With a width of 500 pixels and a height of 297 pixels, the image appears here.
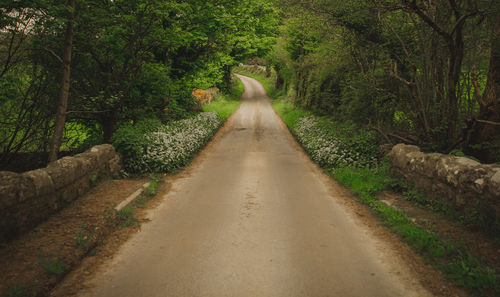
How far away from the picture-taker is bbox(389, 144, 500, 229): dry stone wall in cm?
485

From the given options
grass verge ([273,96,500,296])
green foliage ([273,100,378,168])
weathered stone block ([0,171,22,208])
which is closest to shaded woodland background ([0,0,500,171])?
green foliage ([273,100,378,168])

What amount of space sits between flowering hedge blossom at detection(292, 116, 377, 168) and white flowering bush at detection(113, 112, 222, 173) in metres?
5.43

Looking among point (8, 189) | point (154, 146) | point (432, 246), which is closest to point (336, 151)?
point (432, 246)

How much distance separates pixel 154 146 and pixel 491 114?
999 centimetres

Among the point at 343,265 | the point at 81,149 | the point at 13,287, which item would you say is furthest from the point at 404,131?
the point at 81,149

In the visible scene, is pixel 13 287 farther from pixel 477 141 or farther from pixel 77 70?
pixel 477 141

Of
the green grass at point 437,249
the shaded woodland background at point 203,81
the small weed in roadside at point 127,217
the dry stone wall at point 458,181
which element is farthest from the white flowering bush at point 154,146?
the dry stone wall at point 458,181

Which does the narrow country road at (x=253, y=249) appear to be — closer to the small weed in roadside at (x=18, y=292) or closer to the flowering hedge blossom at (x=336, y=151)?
the small weed in roadside at (x=18, y=292)

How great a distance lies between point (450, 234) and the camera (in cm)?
520

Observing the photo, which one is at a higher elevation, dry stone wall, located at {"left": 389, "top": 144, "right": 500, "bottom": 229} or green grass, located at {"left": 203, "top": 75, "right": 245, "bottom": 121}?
green grass, located at {"left": 203, "top": 75, "right": 245, "bottom": 121}

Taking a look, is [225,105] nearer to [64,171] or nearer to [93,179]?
[93,179]

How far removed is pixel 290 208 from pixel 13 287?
530 cm

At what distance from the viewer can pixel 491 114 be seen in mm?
7379

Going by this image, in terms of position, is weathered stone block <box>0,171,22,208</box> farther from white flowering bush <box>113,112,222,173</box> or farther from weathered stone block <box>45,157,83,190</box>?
white flowering bush <box>113,112,222,173</box>
